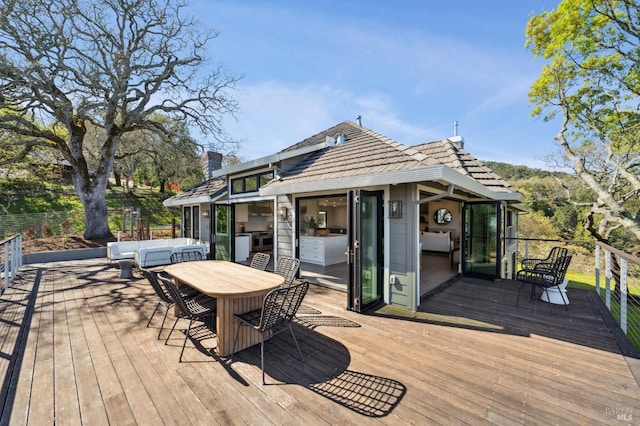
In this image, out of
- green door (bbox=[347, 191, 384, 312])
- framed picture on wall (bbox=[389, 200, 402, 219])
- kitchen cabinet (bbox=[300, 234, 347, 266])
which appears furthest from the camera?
kitchen cabinet (bbox=[300, 234, 347, 266])

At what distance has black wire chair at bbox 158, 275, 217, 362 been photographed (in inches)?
117

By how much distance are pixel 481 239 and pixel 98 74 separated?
14.8m

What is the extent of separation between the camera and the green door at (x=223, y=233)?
8453 mm

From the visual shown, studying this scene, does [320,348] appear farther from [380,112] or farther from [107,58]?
[107,58]

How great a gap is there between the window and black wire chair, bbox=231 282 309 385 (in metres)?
4.77

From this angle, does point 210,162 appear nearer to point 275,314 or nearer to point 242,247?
point 242,247

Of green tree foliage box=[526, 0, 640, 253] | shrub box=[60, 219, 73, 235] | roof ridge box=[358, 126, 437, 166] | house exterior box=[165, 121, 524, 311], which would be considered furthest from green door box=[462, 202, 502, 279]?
shrub box=[60, 219, 73, 235]

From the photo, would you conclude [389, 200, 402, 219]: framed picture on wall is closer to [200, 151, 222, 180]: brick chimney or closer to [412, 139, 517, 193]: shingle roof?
[412, 139, 517, 193]: shingle roof

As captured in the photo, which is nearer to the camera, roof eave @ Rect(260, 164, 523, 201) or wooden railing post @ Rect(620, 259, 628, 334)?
wooden railing post @ Rect(620, 259, 628, 334)

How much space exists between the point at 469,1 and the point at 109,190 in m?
28.1

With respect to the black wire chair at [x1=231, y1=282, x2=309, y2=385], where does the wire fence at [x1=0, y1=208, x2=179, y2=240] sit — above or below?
above

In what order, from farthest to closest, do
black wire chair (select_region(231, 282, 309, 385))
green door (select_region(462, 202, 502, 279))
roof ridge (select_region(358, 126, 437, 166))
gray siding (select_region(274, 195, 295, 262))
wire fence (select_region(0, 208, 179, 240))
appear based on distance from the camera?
1. wire fence (select_region(0, 208, 179, 240))
2. green door (select_region(462, 202, 502, 279))
3. gray siding (select_region(274, 195, 295, 262))
4. roof ridge (select_region(358, 126, 437, 166))
5. black wire chair (select_region(231, 282, 309, 385))

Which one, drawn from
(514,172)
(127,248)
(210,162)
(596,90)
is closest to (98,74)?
(210,162)

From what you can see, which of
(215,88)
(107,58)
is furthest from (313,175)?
(107,58)
